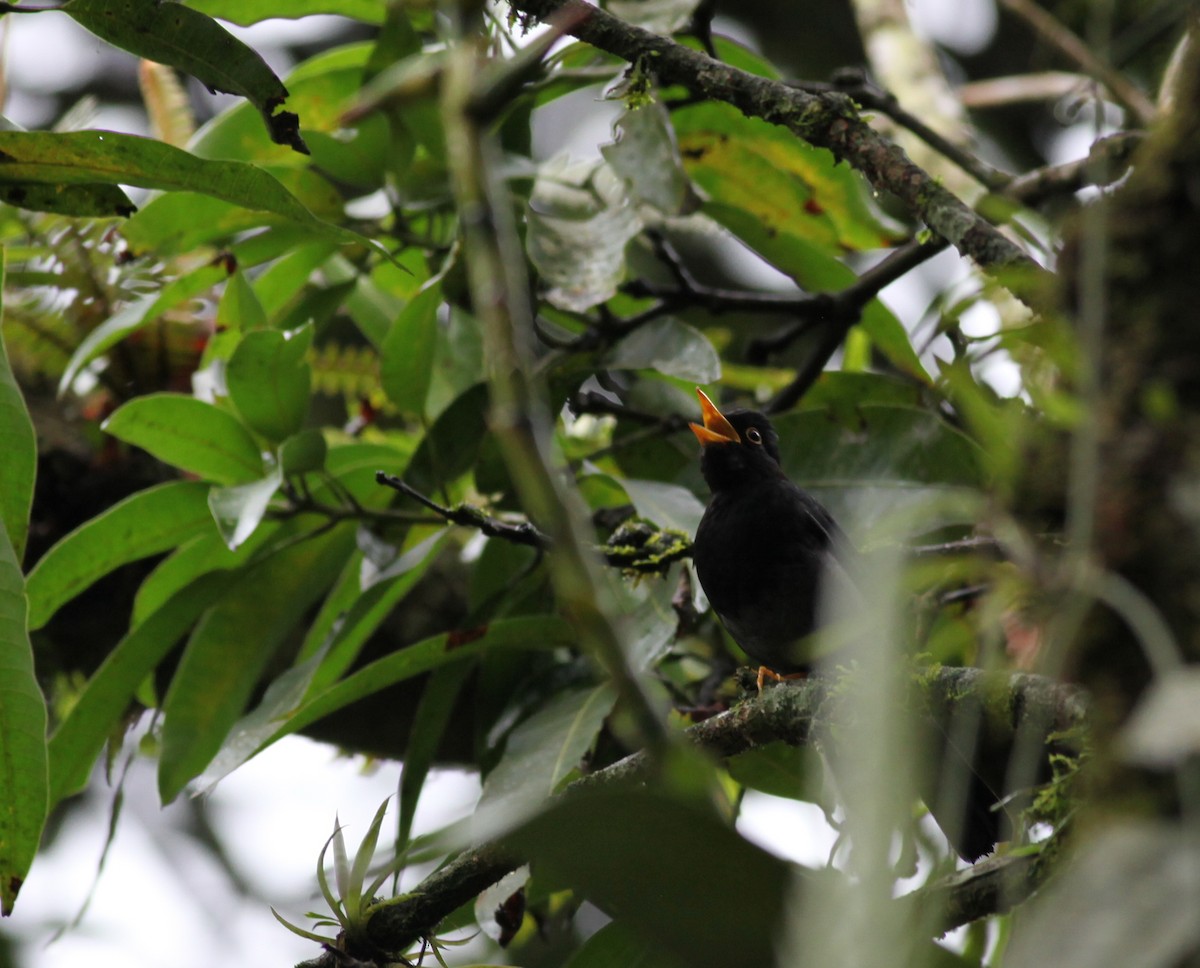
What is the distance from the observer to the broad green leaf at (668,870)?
41.5 inches

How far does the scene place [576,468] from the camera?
2.97m

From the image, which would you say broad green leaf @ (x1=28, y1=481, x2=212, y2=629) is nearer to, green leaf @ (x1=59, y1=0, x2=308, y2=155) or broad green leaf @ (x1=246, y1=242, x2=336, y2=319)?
broad green leaf @ (x1=246, y1=242, x2=336, y2=319)

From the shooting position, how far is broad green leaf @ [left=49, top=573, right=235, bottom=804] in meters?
2.69

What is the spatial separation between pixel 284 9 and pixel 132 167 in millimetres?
1096

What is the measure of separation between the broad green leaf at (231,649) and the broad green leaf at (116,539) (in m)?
0.22

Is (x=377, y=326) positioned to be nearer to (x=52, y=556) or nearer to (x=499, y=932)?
(x=52, y=556)

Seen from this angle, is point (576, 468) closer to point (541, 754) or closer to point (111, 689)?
point (541, 754)

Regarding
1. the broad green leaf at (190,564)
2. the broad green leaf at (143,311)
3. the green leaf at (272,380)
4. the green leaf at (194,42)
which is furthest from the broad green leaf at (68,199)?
the broad green leaf at (190,564)

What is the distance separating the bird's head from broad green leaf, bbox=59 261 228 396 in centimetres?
142

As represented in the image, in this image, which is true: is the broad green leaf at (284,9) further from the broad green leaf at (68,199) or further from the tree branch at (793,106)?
the tree branch at (793,106)

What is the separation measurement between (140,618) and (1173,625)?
8.75 feet

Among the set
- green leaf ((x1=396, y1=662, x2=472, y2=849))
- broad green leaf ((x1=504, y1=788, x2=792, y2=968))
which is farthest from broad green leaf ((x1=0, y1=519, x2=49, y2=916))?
broad green leaf ((x1=504, y1=788, x2=792, y2=968))

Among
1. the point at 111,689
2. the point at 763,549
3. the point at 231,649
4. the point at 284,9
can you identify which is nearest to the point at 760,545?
the point at 763,549

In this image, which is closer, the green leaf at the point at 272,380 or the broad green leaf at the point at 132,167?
the broad green leaf at the point at 132,167
